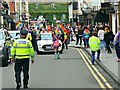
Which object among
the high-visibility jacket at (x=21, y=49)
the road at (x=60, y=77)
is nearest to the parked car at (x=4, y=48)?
the road at (x=60, y=77)

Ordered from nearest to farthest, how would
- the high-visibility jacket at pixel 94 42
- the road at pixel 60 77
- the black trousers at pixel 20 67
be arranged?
1. the black trousers at pixel 20 67
2. the road at pixel 60 77
3. the high-visibility jacket at pixel 94 42

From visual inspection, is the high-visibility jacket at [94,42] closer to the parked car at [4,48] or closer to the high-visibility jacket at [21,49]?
the parked car at [4,48]

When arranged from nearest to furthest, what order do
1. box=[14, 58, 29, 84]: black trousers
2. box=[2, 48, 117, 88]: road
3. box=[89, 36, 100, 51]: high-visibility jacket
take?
1. box=[14, 58, 29, 84]: black trousers
2. box=[2, 48, 117, 88]: road
3. box=[89, 36, 100, 51]: high-visibility jacket

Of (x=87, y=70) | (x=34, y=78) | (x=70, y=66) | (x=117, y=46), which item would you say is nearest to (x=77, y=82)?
(x=34, y=78)

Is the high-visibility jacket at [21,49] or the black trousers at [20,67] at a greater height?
the high-visibility jacket at [21,49]

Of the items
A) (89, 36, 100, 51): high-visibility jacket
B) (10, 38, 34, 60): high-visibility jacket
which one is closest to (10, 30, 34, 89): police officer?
(10, 38, 34, 60): high-visibility jacket

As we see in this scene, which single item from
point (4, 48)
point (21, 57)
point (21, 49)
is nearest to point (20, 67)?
point (21, 57)

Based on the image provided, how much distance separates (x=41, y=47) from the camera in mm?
28469

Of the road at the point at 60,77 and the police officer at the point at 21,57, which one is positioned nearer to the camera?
the police officer at the point at 21,57

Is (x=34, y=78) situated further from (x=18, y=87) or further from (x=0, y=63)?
(x=0, y=63)

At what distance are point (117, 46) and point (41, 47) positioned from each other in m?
7.75

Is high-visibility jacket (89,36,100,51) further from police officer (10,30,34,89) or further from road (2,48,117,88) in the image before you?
police officer (10,30,34,89)

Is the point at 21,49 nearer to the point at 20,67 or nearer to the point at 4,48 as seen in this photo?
the point at 20,67

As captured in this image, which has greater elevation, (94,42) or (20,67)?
(94,42)
